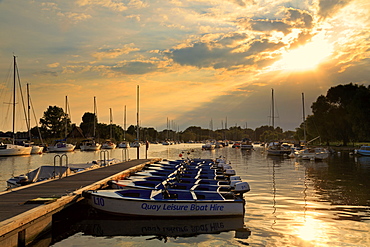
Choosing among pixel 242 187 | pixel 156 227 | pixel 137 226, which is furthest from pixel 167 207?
pixel 242 187

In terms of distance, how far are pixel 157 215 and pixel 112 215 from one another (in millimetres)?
2197

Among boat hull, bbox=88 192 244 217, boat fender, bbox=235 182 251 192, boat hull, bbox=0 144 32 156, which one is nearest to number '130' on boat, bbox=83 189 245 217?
boat hull, bbox=88 192 244 217

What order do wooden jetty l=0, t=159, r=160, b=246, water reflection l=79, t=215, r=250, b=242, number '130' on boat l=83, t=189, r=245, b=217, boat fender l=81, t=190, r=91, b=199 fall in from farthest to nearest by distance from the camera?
boat fender l=81, t=190, r=91, b=199
number '130' on boat l=83, t=189, r=245, b=217
water reflection l=79, t=215, r=250, b=242
wooden jetty l=0, t=159, r=160, b=246

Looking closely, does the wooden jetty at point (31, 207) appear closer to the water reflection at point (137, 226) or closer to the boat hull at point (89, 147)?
the water reflection at point (137, 226)

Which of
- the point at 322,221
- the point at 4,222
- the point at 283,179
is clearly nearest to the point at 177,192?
the point at 322,221

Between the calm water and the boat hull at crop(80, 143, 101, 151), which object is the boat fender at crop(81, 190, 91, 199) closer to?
the calm water

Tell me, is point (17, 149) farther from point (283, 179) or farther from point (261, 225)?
point (261, 225)

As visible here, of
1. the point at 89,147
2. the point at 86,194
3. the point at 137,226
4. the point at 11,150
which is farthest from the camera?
the point at 89,147

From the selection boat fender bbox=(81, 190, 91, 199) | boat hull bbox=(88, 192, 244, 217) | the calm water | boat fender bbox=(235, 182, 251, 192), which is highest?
boat fender bbox=(81, 190, 91, 199)

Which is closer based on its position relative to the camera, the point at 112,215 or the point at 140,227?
the point at 140,227

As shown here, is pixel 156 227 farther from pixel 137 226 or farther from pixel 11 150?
pixel 11 150

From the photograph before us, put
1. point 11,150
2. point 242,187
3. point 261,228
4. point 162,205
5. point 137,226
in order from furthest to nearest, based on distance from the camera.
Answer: point 11,150
point 242,187
point 162,205
point 137,226
point 261,228

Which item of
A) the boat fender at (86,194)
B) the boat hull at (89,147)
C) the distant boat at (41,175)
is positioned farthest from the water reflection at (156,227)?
the boat hull at (89,147)

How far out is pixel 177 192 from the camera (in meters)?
17.1
